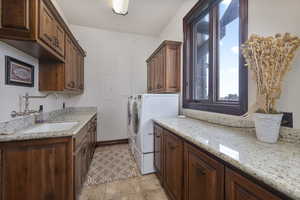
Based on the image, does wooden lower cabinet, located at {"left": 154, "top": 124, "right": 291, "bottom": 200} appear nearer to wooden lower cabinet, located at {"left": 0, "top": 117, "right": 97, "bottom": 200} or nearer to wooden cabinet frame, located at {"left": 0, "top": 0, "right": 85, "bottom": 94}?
wooden lower cabinet, located at {"left": 0, "top": 117, "right": 97, "bottom": 200}

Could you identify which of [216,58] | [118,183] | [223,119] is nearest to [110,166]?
[118,183]

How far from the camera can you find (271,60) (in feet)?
3.13

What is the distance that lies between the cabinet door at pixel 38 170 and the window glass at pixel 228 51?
71.4 inches

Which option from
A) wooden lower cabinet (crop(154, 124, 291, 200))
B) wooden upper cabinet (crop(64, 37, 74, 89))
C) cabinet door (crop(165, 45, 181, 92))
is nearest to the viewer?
wooden lower cabinet (crop(154, 124, 291, 200))

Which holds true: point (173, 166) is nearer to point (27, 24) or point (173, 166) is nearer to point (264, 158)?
point (264, 158)

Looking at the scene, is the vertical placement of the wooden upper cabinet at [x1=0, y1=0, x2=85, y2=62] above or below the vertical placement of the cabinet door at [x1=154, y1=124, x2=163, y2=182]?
above

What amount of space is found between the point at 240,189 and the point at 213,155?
0.22 metres

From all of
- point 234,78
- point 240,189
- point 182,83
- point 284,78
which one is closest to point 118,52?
point 182,83

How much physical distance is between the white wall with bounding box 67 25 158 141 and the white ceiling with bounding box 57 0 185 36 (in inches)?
9.5

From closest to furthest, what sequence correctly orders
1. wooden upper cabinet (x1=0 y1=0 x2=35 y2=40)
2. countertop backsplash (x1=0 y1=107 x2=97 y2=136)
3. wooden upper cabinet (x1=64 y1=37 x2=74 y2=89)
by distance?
wooden upper cabinet (x1=0 y1=0 x2=35 y2=40), countertop backsplash (x1=0 y1=107 x2=97 y2=136), wooden upper cabinet (x1=64 y1=37 x2=74 y2=89)

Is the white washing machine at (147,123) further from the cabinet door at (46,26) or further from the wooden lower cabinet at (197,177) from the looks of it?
the cabinet door at (46,26)

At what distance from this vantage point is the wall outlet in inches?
39.4

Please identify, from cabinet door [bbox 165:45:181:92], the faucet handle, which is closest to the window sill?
cabinet door [bbox 165:45:181:92]

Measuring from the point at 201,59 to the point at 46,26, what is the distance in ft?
6.64
